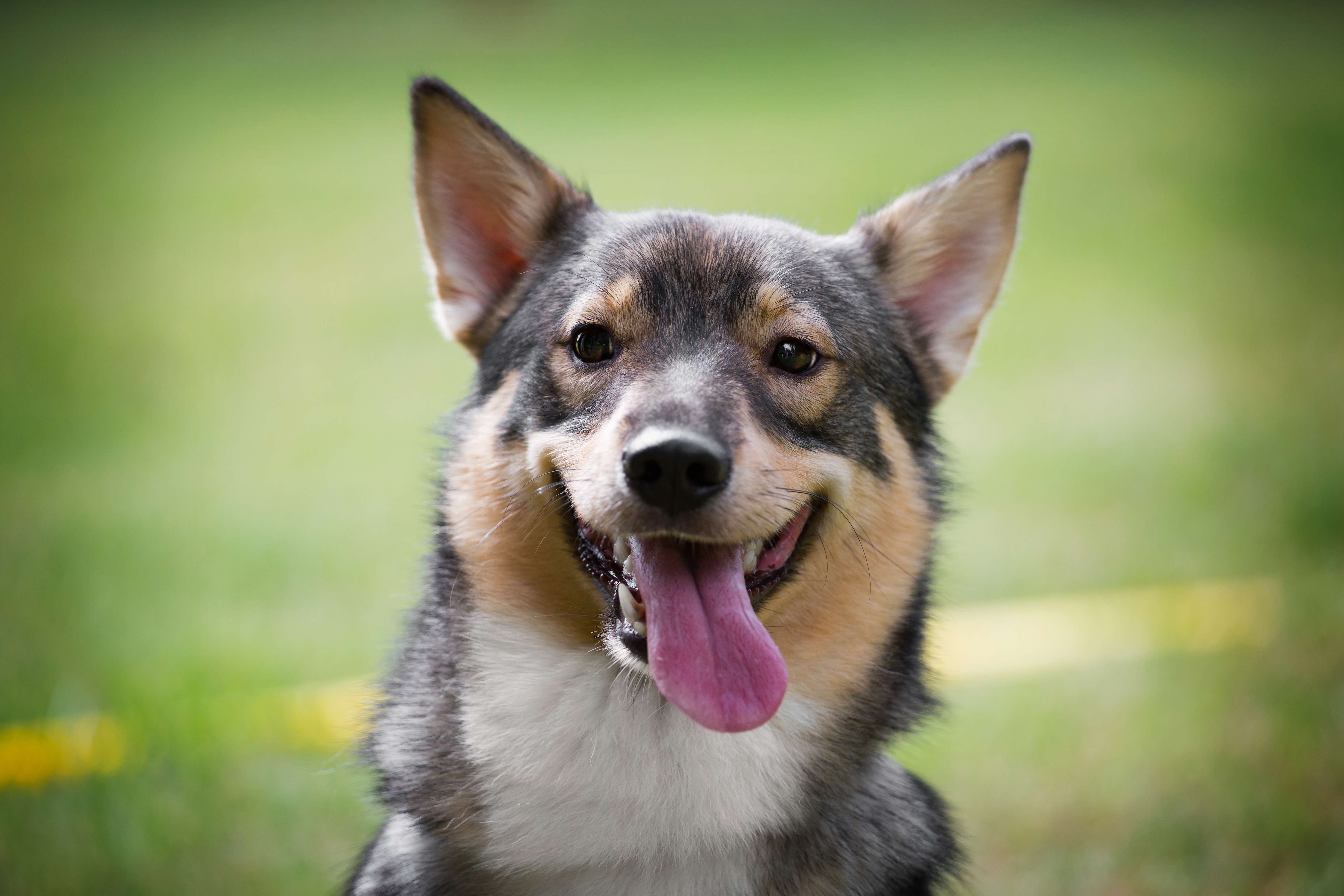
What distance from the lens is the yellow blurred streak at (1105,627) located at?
5.91m

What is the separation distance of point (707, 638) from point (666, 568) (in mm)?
213

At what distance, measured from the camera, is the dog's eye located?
3.09 metres

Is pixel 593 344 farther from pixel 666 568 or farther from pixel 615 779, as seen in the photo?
pixel 615 779

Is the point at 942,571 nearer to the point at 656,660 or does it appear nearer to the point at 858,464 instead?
the point at 858,464

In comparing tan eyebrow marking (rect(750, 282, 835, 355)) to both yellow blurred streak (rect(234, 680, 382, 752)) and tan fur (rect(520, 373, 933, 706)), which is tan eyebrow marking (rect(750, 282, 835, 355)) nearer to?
tan fur (rect(520, 373, 933, 706))

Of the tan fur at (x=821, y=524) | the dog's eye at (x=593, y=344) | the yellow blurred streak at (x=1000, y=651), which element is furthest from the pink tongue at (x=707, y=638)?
the yellow blurred streak at (x=1000, y=651)

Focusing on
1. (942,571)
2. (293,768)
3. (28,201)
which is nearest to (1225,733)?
(942,571)

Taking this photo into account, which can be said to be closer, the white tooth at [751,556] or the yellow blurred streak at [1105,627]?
the white tooth at [751,556]

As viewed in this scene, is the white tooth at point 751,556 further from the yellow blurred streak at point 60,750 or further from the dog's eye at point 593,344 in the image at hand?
the yellow blurred streak at point 60,750

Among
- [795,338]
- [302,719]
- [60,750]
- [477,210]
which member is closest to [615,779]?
[795,338]

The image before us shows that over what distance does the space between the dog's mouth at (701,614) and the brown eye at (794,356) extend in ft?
1.45

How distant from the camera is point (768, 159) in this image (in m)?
14.3

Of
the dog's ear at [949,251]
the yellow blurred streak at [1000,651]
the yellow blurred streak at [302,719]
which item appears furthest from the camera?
the yellow blurred streak at [302,719]

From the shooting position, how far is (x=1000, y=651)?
612cm
